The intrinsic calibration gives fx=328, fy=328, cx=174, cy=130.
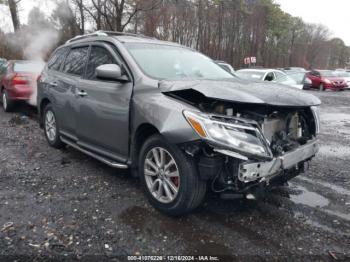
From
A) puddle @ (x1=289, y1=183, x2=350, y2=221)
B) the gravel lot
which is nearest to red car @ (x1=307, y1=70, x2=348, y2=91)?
the gravel lot

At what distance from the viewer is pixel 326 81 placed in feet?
76.5

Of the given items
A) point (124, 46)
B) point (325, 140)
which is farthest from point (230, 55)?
point (124, 46)

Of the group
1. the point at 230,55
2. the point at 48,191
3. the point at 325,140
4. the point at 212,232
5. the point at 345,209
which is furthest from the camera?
the point at 230,55

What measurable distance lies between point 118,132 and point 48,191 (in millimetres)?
1132

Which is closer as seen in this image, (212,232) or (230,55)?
(212,232)

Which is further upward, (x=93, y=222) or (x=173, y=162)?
(x=173, y=162)

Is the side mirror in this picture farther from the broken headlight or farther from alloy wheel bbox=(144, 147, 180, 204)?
the broken headlight

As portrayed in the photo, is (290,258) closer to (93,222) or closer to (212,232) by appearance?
(212,232)

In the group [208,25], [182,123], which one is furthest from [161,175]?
[208,25]

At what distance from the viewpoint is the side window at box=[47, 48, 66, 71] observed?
548 centimetres

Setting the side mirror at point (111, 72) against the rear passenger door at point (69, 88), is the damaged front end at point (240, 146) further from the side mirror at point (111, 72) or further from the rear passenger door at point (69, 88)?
the rear passenger door at point (69, 88)

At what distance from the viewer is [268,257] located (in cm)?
272

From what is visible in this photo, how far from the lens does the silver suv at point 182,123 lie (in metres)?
2.87

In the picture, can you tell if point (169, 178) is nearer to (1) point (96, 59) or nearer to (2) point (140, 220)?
(2) point (140, 220)
